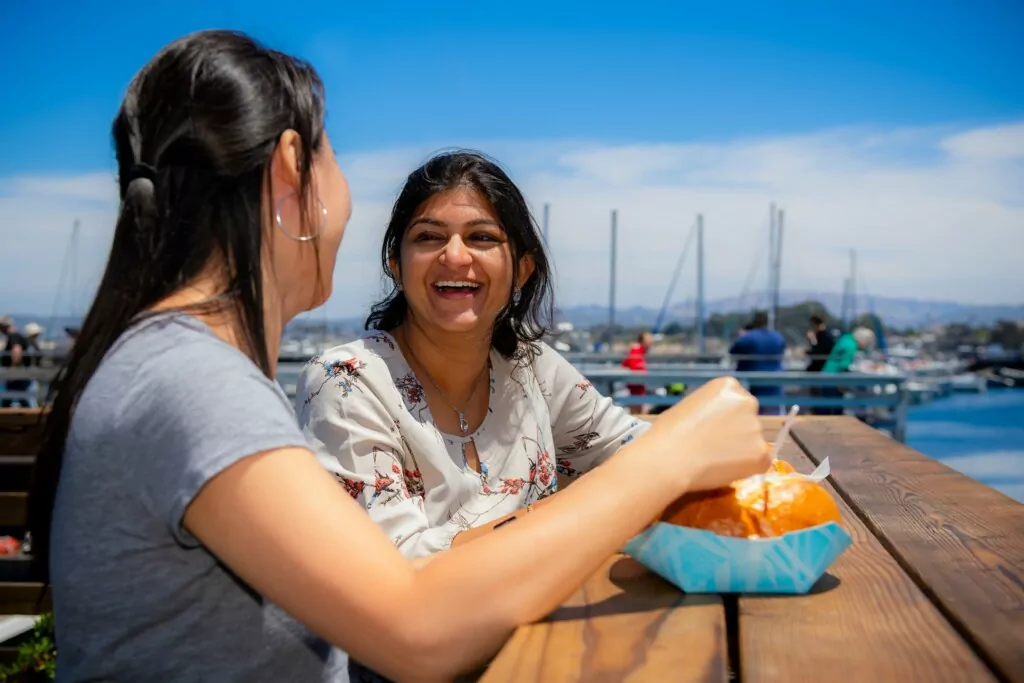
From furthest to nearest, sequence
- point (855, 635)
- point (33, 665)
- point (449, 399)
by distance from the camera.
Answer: point (33, 665) → point (449, 399) → point (855, 635)

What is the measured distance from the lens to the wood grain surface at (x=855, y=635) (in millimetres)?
829

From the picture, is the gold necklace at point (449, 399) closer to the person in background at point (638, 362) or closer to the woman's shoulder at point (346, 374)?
the woman's shoulder at point (346, 374)

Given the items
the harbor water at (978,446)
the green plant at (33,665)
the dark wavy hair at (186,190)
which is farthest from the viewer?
the harbor water at (978,446)

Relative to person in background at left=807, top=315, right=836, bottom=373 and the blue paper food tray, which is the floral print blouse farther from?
person in background at left=807, top=315, right=836, bottom=373

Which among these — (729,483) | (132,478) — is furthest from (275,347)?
(729,483)

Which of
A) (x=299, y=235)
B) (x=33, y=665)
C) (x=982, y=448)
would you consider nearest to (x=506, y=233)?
(x=299, y=235)

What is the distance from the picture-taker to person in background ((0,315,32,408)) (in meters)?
9.56

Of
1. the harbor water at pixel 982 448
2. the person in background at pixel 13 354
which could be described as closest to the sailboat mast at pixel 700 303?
the harbor water at pixel 982 448

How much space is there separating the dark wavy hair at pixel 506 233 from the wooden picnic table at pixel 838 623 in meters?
0.93

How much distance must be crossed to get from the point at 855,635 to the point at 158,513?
2.44ft

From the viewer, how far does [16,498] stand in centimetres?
228

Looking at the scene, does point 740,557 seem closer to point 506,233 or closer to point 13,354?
point 506,233

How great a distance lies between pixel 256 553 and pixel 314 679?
0.28 m

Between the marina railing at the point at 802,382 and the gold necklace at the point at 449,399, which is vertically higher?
the gold necklace at the point at 449,399
